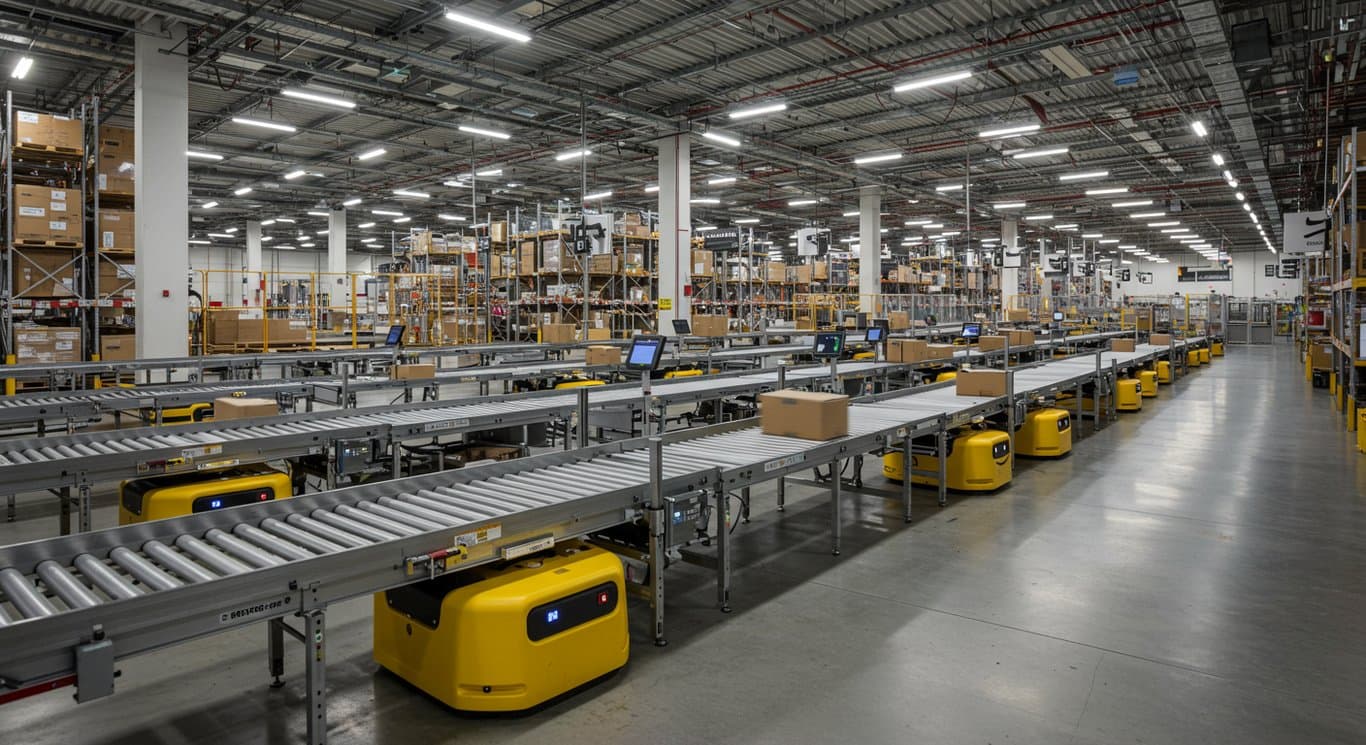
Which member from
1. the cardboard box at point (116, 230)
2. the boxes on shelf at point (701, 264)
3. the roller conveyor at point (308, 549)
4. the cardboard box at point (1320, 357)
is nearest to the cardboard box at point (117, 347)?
the cardboard box at point (116, 230)

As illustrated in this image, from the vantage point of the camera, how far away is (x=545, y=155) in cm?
2002

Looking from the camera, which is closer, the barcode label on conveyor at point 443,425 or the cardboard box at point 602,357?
the barcode label on conveyor at point 443,425

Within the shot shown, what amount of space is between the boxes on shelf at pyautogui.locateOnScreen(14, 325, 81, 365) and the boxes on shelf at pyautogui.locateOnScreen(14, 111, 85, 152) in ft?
8.88

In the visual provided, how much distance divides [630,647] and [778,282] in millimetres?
21773

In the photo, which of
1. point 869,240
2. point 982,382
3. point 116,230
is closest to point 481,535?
point 982,382

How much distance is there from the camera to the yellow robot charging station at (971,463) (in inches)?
283

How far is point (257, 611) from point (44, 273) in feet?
41.2

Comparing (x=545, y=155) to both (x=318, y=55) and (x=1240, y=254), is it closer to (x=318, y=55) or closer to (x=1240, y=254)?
(x=318, y=55)

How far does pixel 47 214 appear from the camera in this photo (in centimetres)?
1140

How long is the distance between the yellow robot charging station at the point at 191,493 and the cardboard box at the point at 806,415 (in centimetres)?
340

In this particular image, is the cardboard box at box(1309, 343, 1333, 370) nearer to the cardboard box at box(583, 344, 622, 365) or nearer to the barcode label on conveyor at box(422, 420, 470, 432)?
the cardboard box at box(583, 344, 622, 365)

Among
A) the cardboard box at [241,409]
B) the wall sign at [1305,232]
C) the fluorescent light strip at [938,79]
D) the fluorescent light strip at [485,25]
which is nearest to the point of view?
the cardboard box at [241,409]

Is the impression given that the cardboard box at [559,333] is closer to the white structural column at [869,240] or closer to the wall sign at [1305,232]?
the white structural column at [869,240]

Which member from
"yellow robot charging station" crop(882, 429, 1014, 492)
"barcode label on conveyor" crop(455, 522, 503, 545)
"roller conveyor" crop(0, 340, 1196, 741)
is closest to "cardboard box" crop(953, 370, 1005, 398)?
"yellow robot charging station" crop(882, 429, 1014, 492)
